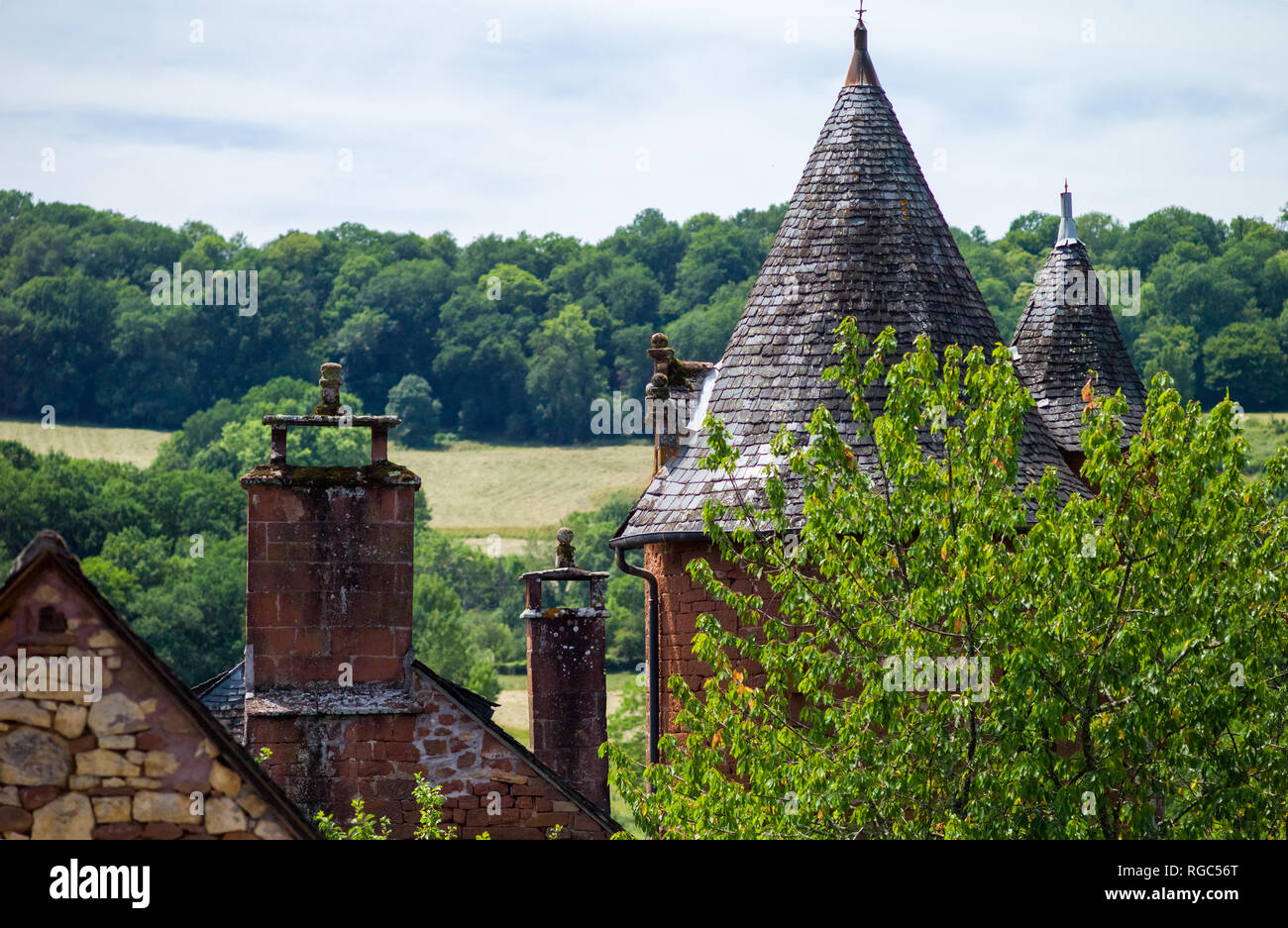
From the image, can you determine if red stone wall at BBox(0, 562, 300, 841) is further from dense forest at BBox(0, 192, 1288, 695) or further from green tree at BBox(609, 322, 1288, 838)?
dense forest at BBox(0, 192, 1288, 695)

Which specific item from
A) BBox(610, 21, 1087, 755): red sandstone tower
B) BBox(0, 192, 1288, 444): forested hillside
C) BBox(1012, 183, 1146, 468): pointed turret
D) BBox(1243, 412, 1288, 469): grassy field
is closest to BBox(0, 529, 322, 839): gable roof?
BBox(610, 21, 1087, 755): red sandstone tower

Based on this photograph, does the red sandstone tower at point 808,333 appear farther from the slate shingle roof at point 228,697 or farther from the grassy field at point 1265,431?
the grassy field at point 1265,431

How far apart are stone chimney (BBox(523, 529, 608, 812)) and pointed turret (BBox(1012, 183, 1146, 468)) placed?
18.8 feet

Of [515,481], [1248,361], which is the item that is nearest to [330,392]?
[1248,361]

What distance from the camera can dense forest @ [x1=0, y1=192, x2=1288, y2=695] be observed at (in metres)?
75.8

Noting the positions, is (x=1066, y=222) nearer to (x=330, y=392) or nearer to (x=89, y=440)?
(x=330, y=392)

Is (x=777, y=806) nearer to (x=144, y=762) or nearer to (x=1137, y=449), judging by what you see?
(x=1137, y=449)

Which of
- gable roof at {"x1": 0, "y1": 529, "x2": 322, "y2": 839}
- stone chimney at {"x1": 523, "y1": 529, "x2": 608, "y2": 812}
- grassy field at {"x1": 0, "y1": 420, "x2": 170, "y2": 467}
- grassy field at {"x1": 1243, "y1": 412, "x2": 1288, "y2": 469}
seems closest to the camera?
gable roof at {"x1": 0, "y1": 529, "x2": 322, "y2": 839}

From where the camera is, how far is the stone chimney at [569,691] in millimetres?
19219

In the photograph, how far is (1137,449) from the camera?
14969mm

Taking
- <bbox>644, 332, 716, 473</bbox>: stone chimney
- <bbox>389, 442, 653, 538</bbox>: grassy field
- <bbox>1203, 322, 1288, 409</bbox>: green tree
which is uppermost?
<bbox>1203, 322, 1288, 409</bbox>: green tree

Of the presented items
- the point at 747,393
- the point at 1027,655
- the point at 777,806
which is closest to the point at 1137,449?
the point at 1027,655

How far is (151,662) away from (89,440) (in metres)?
93.2
